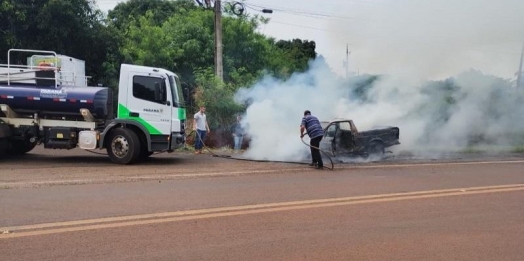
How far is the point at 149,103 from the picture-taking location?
13.8m

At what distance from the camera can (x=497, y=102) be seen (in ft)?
69.5

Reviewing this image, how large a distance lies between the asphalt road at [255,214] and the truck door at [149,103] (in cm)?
163

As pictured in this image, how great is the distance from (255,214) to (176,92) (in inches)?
309

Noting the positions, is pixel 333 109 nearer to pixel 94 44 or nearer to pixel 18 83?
pixel 18 83

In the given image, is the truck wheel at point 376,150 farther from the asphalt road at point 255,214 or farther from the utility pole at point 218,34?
the utility pole at point 218,34

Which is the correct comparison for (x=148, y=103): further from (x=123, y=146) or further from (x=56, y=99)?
(x=56, y=99)

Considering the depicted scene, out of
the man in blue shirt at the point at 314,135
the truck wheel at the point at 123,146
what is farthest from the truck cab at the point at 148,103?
the man in blue shirt at the point at 314,135

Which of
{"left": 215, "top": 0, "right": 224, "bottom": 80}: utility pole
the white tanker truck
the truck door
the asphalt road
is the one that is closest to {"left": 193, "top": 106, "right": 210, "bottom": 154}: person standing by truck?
the white tanker truck

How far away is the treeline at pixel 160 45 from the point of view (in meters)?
21.5

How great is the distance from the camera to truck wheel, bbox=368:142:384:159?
53.7 ft

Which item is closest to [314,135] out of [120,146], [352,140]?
[352,140]

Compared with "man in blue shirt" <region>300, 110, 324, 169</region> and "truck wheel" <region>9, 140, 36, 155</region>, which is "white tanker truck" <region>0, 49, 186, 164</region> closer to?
"truck wheel" <region>9, 140, 36, 155</region>

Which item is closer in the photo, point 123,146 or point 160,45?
point 123,146

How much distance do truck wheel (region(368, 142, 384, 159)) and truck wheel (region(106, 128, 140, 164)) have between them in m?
7.59
